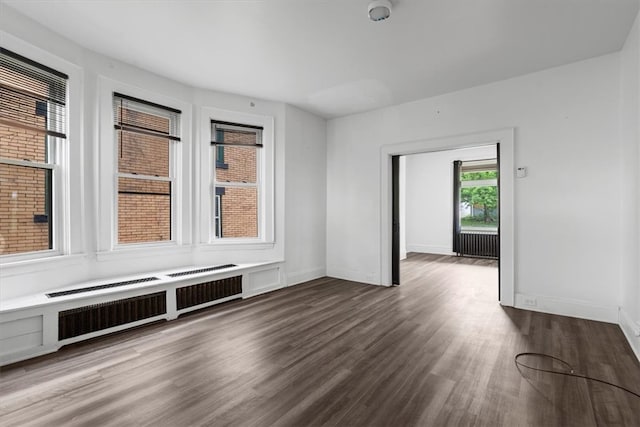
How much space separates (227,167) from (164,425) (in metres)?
3.66

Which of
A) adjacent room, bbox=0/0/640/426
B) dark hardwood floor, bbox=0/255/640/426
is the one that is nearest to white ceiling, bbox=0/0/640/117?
adjacent room, bbox=0/0/640/426

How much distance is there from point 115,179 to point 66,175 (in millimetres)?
502

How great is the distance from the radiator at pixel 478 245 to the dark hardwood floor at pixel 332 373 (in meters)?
4.60

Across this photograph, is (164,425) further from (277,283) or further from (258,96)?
(258,96)

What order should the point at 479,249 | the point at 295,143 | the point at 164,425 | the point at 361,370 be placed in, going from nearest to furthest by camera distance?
the point at 164,425
the point at 361,370
the point at 295,143
the point at 479,249

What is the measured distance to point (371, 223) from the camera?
214 inches

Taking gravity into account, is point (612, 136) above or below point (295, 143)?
below

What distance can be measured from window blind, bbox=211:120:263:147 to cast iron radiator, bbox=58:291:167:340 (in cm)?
245

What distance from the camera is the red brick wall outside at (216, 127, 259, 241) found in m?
4.83

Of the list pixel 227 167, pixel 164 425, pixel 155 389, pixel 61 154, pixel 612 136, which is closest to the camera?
pixel 164 425

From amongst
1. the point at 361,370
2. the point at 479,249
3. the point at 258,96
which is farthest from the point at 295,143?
the point at 479,249

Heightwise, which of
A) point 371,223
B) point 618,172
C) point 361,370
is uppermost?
→ point 618,172

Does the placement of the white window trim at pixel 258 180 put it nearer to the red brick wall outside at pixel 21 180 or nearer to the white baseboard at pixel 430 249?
the red brick wall outside at pixel 21 180

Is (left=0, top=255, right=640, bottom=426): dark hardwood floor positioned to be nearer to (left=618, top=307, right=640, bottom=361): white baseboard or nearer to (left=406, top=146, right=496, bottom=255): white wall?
(left=618, top=307, right=640, bottom=361): white baseboard
